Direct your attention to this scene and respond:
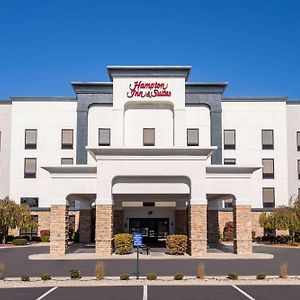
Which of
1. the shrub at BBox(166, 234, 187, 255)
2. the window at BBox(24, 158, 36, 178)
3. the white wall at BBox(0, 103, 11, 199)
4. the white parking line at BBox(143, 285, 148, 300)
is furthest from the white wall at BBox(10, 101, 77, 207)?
the white parking line at BBox(143, 285, 148, 300)

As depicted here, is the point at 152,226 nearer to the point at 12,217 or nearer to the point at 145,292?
the point at 12,217

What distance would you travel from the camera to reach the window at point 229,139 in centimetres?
5272

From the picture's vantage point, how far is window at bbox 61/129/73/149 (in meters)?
52.4

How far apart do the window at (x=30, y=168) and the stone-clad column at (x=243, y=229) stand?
26.8 meters

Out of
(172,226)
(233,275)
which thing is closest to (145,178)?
(233,275)

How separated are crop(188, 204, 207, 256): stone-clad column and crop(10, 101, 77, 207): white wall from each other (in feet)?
76.2

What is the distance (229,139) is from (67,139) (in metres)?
17.8

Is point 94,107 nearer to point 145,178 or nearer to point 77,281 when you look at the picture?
point 145,178

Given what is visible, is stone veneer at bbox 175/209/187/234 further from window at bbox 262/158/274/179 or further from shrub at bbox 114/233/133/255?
window at bbox 262/158/274/179

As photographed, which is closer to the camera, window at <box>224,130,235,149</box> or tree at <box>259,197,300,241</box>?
tree at <box>259,197,300,241</box>

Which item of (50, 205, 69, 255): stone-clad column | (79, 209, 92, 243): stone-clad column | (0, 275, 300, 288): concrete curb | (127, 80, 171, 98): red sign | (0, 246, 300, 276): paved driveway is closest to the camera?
(0, 275, 300, 288): concrete curb

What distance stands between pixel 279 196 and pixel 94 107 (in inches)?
881

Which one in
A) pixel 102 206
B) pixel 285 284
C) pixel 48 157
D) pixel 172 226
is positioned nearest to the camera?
pixel 285 284

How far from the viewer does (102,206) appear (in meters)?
32.5
